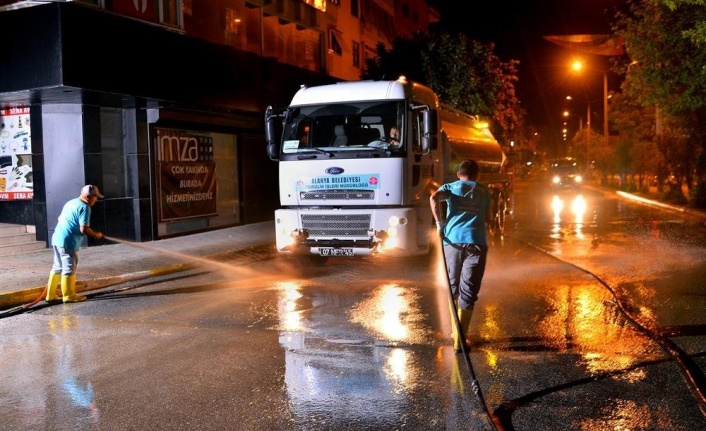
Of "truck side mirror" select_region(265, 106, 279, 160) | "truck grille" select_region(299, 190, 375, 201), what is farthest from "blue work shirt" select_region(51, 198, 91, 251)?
"truck grille" select_region(299, 190, 375, 201)

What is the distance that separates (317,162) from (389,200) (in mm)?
1361

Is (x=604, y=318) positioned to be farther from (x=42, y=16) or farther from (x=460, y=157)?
(x=42, y=16)

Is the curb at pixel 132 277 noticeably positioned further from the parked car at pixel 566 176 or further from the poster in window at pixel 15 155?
the parked car at pixel 566 176

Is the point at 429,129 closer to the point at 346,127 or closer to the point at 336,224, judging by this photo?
the point at 346,127

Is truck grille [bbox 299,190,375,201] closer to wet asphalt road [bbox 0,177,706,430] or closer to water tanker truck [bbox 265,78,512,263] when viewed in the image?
water tanker truck [bbox 265,78,512,263]

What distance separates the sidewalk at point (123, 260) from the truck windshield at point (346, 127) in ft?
11.6

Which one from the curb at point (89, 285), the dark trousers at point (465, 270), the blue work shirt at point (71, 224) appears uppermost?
the blue work shirt at point (71, 224)

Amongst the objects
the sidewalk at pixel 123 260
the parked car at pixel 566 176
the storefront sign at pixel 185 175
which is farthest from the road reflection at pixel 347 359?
the parked car at pixel 566 176

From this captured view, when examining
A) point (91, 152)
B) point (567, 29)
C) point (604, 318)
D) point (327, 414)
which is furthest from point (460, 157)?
point (567, 29)

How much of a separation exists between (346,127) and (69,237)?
15.3 ft

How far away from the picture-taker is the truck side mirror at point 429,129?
11.3 meters

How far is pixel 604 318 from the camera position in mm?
8273

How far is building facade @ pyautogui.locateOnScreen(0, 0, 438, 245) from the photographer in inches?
541

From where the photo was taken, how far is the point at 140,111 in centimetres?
1694
